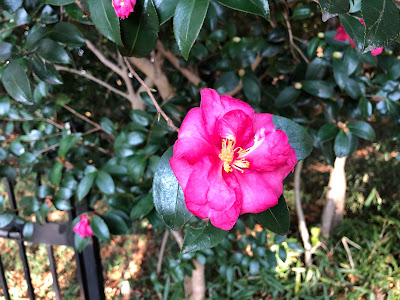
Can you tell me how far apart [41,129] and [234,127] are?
1078 mm

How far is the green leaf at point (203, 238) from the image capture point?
442 millimetres

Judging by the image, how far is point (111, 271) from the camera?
7.19 feet

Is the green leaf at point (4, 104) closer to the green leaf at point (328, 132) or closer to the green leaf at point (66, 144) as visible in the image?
the green leaf at point (66, 144)

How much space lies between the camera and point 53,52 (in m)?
0.67

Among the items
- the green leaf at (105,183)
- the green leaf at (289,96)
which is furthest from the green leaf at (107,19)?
the green leaf at (289,96)

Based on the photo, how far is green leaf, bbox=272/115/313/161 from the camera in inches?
18.5

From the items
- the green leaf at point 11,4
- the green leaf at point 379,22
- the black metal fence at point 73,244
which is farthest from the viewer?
the black metal fence at point 73,244

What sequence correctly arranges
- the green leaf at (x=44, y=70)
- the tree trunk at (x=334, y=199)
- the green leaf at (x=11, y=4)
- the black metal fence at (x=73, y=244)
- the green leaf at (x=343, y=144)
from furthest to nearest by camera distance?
the tree trunk at (x=334, y=199) → the black metal fence at (x=73, y=244) → the green leaf at (x=343, y=144) → the green leaf at (x=44, y=70) → the green leaf at (x=11, y=4)

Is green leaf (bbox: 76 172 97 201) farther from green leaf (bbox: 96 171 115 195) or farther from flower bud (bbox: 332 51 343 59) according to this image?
flower bud (bbox: 332 51 343 59)

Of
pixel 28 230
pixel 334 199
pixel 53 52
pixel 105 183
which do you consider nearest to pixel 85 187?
pixel 105 183

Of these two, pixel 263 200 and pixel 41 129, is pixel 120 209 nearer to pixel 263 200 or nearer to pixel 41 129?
pixel 41 129

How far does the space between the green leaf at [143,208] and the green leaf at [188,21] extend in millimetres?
614

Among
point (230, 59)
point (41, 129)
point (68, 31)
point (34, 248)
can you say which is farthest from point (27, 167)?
point (34, 248)

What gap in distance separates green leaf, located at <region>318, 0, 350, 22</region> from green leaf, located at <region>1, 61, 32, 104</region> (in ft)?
1.75
